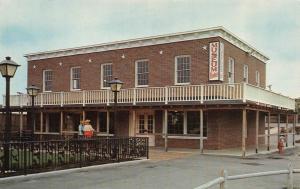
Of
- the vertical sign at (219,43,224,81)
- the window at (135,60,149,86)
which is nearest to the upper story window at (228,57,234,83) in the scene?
the vertical sign at (219,43,224,81)

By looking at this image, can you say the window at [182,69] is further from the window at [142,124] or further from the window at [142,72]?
the window at [142,124]

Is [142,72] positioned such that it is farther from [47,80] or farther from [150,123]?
[47,80]

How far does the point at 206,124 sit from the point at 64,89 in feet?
40.0

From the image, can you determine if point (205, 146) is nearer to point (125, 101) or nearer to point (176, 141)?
point (176, 141)

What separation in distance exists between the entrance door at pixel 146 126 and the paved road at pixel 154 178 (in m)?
9.42

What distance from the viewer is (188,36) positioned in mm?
24062

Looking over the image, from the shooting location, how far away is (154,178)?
39.3ft

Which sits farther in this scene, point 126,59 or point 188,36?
point 126,59

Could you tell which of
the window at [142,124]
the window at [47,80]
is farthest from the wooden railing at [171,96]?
the window at [47,80]

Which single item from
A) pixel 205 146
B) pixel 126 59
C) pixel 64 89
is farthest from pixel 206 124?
pixel 64 89

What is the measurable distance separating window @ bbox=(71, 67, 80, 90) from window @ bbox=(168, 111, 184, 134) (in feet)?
27.8

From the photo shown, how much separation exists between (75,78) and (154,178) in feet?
63.4

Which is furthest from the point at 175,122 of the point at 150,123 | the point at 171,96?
the point at 171,96

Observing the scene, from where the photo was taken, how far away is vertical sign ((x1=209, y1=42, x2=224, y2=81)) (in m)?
22.7
